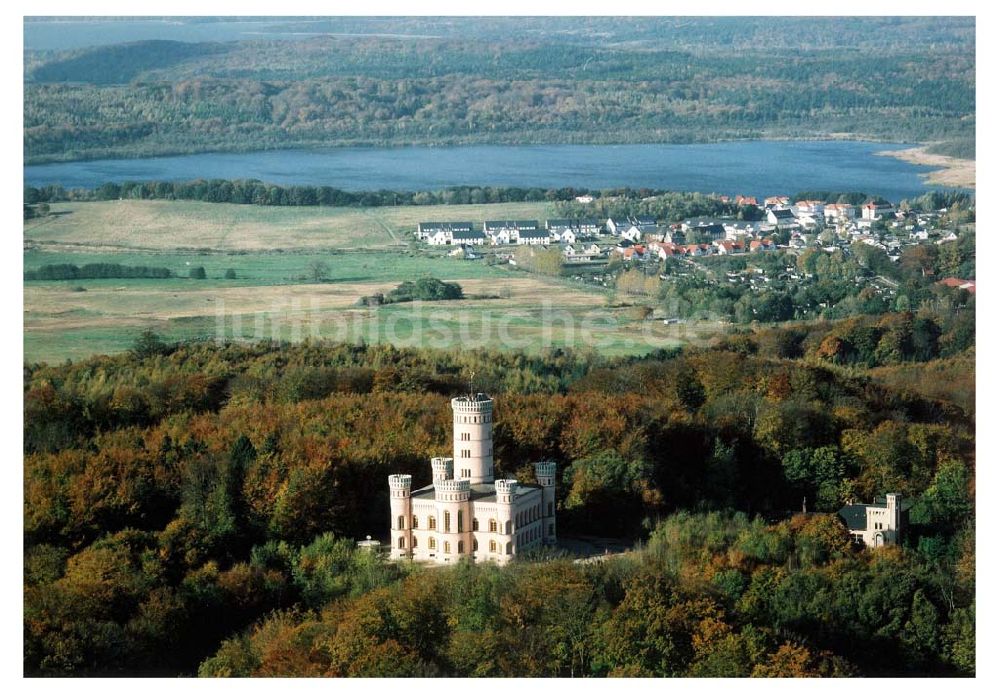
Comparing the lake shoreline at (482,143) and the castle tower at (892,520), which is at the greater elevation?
the lake shoreline at (482,143)

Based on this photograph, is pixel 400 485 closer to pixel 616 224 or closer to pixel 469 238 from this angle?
pixel 469 238

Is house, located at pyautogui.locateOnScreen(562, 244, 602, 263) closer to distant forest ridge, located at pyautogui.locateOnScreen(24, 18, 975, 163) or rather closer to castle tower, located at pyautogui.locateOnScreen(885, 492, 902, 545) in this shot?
distant forest ridge, located at pyautogui.locateOnScreen(24, 18, 975, 163)

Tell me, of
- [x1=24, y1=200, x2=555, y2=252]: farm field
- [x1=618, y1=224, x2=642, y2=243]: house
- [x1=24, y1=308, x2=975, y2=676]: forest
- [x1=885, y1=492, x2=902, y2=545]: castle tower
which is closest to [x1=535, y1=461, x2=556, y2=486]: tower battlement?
[x1=24, y1=308, x2=975, y2=676]: forest

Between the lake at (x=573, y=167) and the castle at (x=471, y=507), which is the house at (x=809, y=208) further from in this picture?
the castle at (x=471, y=507)

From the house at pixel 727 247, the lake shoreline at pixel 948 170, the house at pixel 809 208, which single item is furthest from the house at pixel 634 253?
the lake shoreline at pixel 948 170

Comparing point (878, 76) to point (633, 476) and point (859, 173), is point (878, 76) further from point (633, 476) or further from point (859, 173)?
point (633, 476)

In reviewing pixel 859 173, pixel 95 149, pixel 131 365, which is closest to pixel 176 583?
pixel 131 365
